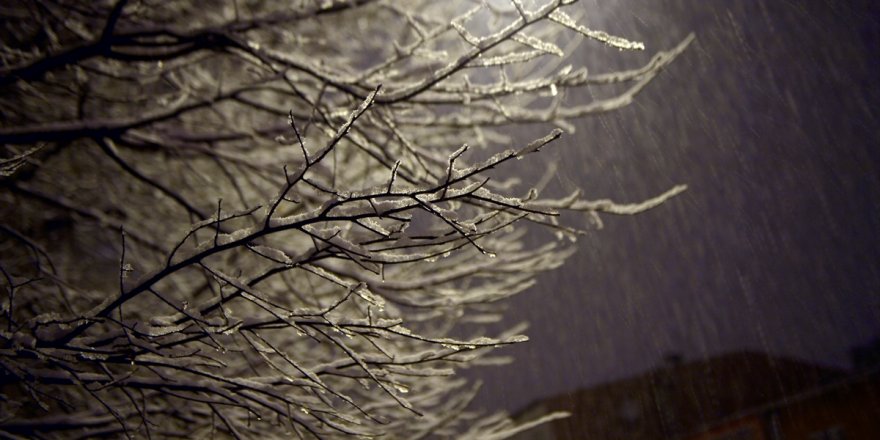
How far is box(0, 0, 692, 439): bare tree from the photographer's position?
6.33 ft

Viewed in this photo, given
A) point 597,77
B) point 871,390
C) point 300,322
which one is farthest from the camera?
point 871,390

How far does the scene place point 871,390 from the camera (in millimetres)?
14805

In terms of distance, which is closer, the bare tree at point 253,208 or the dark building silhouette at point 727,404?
the bare tree at point 253,208

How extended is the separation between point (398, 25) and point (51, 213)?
9.31ft

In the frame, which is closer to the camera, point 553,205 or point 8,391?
point 553,205

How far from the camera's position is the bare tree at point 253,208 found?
1.93m

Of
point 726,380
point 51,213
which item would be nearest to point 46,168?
point 51,213

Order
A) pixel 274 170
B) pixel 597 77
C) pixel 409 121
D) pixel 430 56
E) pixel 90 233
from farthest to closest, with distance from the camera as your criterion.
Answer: pixel 90 233 → pixel 274 170 → pixel 409 121 → pixel 430 56 → pixel 597 77

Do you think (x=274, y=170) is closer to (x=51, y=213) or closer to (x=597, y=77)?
(x=51, y=213)

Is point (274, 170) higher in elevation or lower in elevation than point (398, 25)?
lower

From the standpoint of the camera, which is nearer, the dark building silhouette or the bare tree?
the bare tree

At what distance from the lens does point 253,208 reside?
1726mm

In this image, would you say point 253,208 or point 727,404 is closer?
point 253,208

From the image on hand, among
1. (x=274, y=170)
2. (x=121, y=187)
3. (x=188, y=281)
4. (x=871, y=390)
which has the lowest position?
(x=871, y=390)
